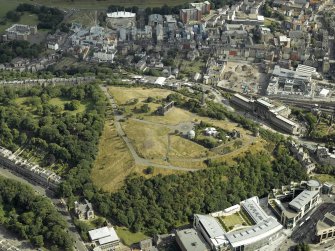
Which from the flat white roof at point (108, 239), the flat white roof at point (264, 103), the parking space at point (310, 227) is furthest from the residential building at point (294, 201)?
the flat white roof at point (264, 103)

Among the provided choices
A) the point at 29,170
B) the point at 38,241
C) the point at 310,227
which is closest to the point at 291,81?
the point at 310,227

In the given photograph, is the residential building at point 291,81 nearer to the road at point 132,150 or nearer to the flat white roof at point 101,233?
the road at point 132,150

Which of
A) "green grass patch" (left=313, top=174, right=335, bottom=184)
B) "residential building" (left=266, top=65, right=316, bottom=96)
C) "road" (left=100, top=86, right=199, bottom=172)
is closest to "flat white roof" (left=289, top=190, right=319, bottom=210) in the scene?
"green grass patch" (left=313, top=174, right=335, bottom=184)

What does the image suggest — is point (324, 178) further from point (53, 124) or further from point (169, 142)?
point (53, 124)

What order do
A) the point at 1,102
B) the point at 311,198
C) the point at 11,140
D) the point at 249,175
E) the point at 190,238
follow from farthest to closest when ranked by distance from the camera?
1. the point at 1,102
2. the point at 11,140
3. the point at 249,175
4. the point at 311,198
5. the point at 190,238

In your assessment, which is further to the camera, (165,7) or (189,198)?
(165,7)

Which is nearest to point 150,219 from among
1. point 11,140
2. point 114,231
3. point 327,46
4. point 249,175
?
point 114,231

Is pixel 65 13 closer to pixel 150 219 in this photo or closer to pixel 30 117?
pixel 30 117
